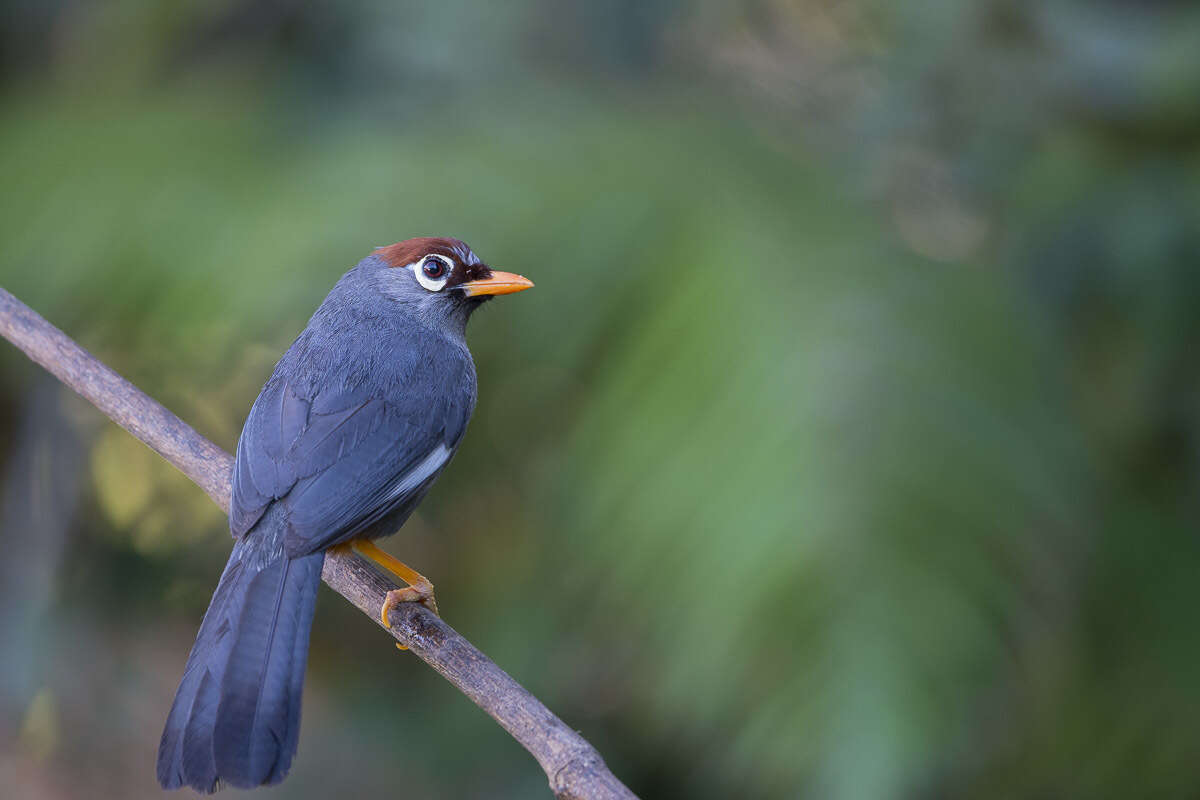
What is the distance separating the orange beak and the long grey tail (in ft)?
2.71

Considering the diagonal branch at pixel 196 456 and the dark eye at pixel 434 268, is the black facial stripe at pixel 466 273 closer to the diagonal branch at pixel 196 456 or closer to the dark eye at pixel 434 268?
the dark eye at pixel 434 268

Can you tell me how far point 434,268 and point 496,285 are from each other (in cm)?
18

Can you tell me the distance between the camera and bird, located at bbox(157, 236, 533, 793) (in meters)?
2.22

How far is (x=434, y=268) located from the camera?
3.17 meters

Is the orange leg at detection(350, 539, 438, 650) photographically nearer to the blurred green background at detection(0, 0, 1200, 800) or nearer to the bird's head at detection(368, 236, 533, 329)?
the bird's head at detection(368, 236, 533, 329)

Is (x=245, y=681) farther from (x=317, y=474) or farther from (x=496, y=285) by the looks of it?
(x=496, y=285)

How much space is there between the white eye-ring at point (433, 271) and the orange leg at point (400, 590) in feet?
2.16

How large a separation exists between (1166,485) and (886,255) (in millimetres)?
1297

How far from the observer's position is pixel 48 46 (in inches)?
209

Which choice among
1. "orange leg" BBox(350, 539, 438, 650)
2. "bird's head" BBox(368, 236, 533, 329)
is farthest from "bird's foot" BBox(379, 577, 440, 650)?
"bird's head" BBox(368, 236, 533, 329)

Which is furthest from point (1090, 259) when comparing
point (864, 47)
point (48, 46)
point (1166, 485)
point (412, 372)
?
point (48, 46)

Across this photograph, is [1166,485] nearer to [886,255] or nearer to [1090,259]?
[1090,259]

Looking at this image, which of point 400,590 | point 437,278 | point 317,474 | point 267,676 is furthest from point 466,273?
point 267,676

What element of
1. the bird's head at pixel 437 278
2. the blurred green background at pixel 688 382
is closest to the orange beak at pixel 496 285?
the bird's head at pixel 437 278
